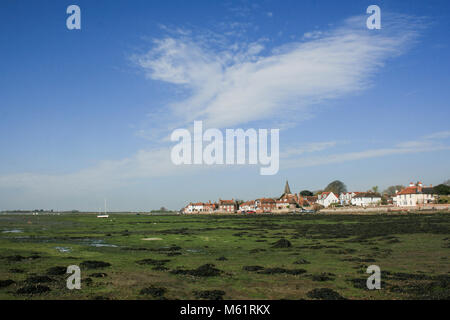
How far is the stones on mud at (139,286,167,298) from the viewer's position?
760 inches

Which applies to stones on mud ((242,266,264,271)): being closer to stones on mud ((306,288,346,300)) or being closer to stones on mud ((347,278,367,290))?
stones on mud ((347,278,367,290))

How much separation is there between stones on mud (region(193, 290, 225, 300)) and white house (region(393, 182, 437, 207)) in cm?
14242

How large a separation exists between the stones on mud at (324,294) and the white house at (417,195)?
140 meters

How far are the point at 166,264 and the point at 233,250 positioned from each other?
1079 centimetres

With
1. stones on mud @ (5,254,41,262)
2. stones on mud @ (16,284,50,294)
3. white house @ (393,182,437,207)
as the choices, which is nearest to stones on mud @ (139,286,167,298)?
stones on mud @ (16,284,50,294)

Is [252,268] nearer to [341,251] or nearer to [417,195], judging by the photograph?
[341,251]

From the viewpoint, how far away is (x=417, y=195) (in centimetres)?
14538

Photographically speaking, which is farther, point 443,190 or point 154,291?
point 443,190

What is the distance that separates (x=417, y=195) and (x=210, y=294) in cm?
14841

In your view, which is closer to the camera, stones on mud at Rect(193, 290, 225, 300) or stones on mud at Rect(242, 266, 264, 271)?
stones on mud at Rect(193, 290, 225, 300)

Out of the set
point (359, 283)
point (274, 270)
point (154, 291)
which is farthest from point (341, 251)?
point (154, 291)

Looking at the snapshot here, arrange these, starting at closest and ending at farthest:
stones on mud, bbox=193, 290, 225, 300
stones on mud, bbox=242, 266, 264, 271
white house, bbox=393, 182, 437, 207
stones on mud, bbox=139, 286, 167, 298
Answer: stones on mud, bbox=193, 290, 225, 300, stones on mud, bbox=139, 286, 167, 298, stones on mud, bbox=242, 266, 264, 271, white house, bbox=393, 182, 437, 207
